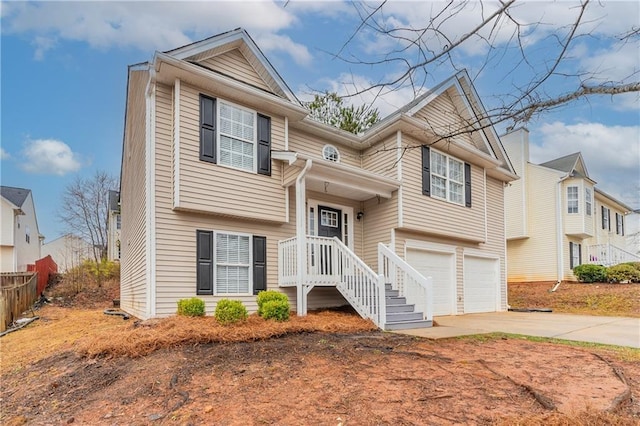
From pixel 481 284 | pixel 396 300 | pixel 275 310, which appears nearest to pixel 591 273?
pixel 481 284

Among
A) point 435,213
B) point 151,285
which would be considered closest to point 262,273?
point 151,285

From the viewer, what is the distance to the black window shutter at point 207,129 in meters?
8.69

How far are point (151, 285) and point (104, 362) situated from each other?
256cm

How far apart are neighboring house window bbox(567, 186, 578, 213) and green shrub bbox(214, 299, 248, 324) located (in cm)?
1921

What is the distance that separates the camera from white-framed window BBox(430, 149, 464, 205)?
12.3 metres

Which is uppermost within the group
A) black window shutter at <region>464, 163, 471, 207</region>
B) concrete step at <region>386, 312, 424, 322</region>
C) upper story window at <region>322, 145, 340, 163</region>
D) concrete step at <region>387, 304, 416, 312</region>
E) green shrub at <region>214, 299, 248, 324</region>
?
upper story window at <region>322, 145, 340, 163</region>

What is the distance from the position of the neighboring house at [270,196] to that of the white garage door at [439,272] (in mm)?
50

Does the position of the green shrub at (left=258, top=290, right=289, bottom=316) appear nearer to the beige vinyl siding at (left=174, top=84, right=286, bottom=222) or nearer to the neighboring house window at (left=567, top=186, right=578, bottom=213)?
the beige vinyl siding at (left=174, top=84, right=286, bottom=222)

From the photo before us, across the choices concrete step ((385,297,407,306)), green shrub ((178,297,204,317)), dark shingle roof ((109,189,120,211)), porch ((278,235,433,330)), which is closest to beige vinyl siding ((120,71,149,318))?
green shrub ((178,297,204,317))

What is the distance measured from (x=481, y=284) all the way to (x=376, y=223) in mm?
5234

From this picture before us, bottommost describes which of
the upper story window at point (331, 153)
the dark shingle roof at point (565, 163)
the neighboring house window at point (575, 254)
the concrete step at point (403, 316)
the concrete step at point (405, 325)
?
the concrete step at point (405, 325)

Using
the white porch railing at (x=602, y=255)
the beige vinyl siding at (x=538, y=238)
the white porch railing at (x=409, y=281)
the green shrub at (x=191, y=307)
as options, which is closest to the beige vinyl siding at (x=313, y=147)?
the white porch railing at (x=409, y=281)

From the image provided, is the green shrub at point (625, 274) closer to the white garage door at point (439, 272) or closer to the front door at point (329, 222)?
the white garage door at point (439, 272)

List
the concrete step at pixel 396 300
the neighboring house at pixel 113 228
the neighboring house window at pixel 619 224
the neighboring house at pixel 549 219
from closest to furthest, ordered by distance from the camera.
A: the concrete step at pixel 396 300 → the neighboring house at pixel 549 219 → the neighboring house at pixel 113 228 → the neighboring house window at pixel 619 224
